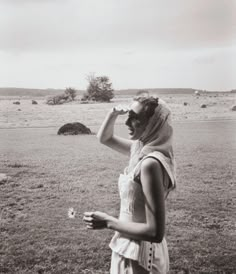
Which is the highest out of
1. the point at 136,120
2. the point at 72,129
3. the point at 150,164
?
the point at 136,120

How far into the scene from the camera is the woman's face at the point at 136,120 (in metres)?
1.41

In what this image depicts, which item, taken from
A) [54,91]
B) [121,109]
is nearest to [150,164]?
[121,109]

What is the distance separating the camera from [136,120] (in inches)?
56.2

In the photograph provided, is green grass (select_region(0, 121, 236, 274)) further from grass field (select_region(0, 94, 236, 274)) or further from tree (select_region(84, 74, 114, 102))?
tree (select_region(84, 74, 114, 102))

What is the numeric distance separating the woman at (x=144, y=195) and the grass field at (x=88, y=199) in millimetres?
2110

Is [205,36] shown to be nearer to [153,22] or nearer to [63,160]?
[153,22]

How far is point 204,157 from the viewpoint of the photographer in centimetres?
651

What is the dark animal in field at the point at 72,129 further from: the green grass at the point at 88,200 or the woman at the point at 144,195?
the woman at the point at 144,195

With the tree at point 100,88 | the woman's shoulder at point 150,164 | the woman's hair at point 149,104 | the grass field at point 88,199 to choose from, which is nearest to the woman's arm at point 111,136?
the woman's hair at point 149,104

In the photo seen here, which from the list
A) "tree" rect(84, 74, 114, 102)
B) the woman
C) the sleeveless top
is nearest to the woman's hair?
the woman

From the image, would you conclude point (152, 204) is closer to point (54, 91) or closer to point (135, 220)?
point (135, 220)

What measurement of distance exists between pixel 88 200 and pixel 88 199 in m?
0.03

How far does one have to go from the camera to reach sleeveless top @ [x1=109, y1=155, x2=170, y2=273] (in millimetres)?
1364

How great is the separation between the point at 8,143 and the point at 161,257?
15.9ft
